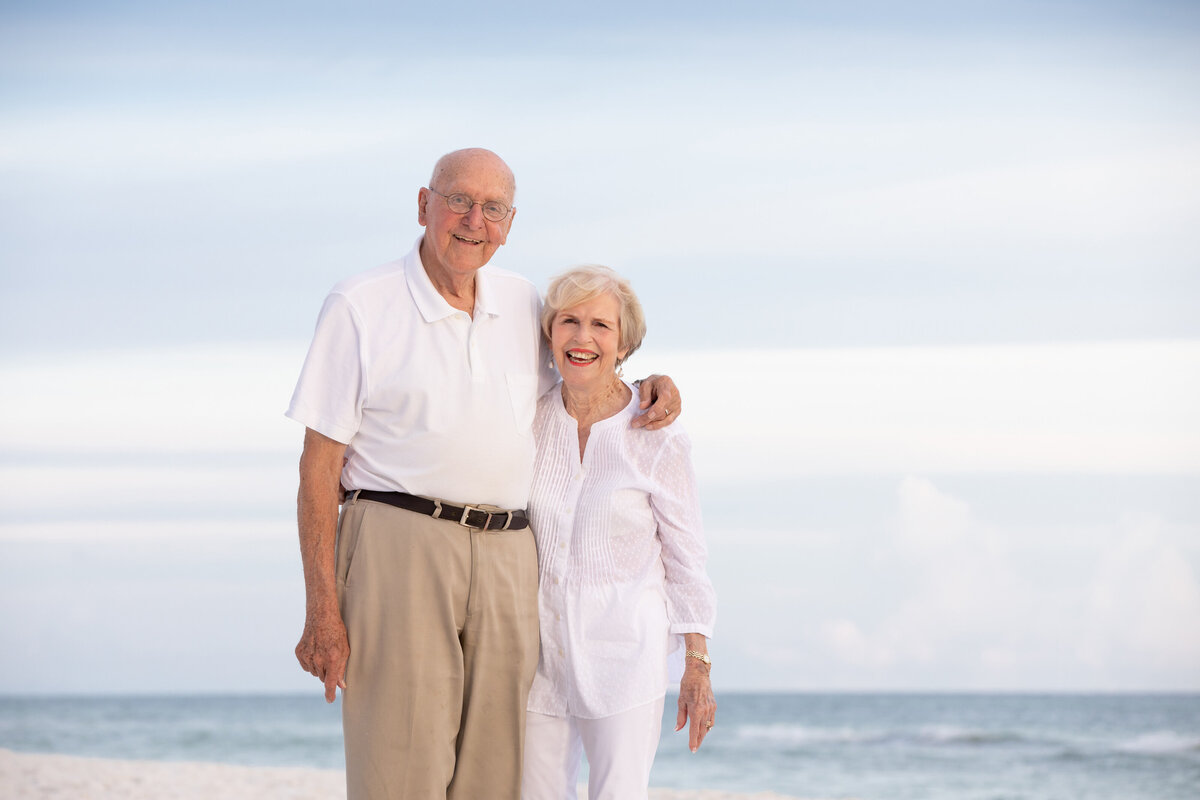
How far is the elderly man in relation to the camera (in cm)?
313

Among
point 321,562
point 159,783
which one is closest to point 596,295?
point 321,562

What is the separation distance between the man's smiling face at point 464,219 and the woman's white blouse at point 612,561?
486 millimetres

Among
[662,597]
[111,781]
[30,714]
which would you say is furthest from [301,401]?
[30,714]

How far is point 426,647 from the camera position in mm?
3129

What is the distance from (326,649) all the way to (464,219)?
1166 millimetres

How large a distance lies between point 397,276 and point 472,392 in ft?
1.25

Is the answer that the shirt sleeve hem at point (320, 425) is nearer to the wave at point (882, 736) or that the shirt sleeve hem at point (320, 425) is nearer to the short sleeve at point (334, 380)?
the short sleeve at point (334, 380)

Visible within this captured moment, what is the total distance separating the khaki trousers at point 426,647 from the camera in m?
3.12

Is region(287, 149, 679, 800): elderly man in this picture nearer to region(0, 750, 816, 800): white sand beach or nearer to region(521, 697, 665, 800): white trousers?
region(521, 697, 665, 800): white trousers


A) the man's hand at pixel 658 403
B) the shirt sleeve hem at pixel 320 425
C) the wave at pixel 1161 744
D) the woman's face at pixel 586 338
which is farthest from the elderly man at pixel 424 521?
the wave at pixel 1161 744

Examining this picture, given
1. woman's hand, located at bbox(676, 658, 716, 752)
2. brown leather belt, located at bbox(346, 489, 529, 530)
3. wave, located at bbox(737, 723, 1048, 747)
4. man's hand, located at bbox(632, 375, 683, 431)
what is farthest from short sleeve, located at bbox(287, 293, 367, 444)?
wave, located at bbox(737, 723, 1048, 747)

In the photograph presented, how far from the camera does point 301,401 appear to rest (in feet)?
10.3

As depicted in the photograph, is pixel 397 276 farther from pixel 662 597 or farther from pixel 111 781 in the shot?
pixel 111 781

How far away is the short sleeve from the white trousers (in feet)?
3.15
